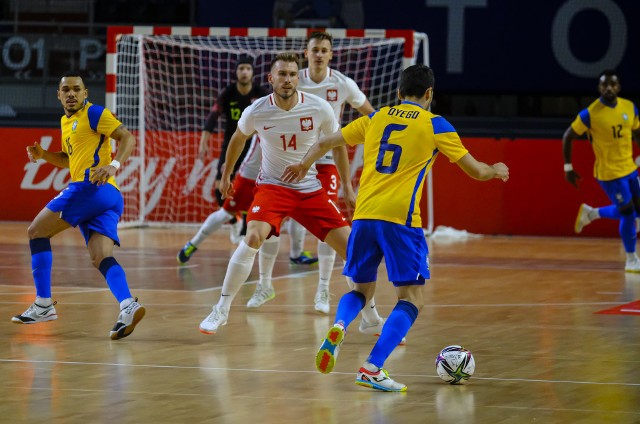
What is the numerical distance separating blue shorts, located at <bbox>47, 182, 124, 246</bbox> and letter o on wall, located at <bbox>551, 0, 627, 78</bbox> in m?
13.7

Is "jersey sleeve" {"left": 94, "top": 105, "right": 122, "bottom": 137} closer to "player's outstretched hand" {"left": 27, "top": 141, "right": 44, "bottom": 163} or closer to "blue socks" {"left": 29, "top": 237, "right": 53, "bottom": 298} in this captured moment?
"player's outstretched hand" {"left": 27, "top": 141, "right": 44, "bottom": 163}

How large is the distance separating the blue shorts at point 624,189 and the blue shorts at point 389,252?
7.48 metres

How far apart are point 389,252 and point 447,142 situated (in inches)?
29.3

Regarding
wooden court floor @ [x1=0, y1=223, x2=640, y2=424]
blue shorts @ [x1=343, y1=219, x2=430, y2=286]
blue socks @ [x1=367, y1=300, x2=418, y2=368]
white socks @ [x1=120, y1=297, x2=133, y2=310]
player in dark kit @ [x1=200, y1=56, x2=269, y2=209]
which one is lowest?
wooden court floor @ [x1=0, y1=223, x2=640, y2=424]

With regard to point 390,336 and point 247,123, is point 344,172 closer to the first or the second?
point 247,123

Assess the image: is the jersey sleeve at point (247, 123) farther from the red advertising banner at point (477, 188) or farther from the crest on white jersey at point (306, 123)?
the red advertising banner at point (477, 188)

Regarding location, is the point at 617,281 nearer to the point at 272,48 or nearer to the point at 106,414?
the point at 106,414

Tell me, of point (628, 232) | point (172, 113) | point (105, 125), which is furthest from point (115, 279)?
point (172, 113)

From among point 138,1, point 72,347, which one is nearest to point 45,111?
point 138,1

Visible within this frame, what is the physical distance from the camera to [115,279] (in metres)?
9.16

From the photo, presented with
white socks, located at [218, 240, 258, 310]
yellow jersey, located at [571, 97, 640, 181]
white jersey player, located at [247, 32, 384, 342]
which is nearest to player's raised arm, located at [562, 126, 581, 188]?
yellow jersey, located at [571, 97, 640, 181]

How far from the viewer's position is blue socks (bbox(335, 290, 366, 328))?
292 inches

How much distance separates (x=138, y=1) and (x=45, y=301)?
14127 mm

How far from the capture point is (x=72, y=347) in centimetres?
866
